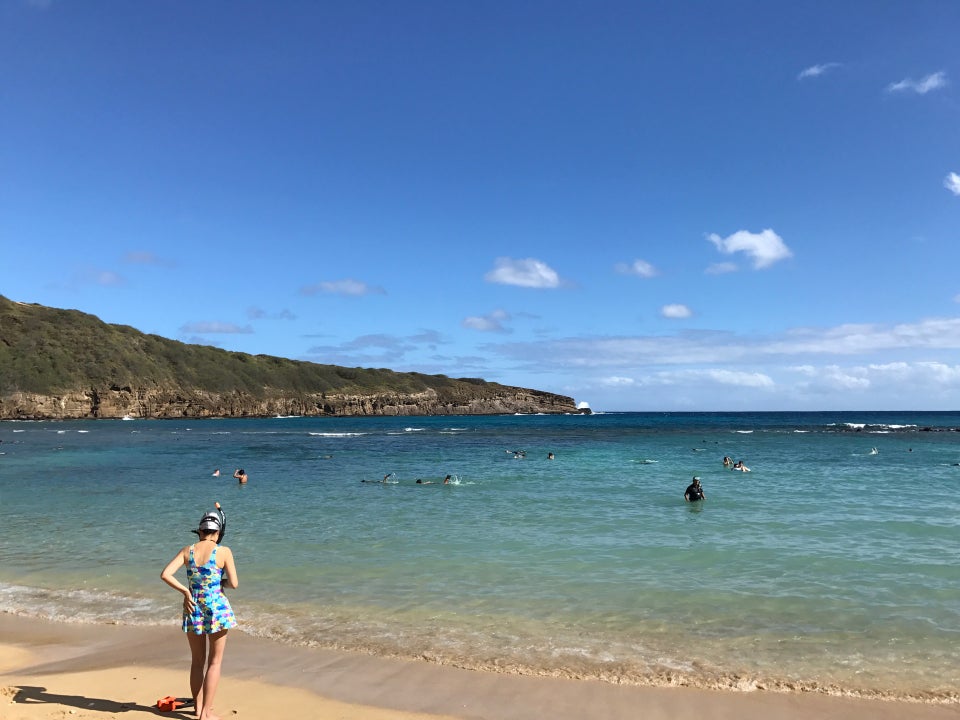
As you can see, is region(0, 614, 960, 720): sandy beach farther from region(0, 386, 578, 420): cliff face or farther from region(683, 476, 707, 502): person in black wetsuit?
region(0, 386, 578, 420): cliff face

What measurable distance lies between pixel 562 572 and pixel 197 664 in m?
7.46

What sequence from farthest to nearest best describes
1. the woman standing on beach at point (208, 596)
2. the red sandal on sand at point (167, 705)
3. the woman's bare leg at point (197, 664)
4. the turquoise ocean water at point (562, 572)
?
the turquoise ocean water at point (562, 572)
the red sandal on sand at point (167, 705)
the woman's bare leg at point (197, 664)
the woman standing on beach at point (208, 596)

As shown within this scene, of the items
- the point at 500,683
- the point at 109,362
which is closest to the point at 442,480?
the point at 500,683

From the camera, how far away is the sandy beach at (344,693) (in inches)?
264

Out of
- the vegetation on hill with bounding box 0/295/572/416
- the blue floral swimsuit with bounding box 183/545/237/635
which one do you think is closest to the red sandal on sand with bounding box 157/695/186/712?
the blue floral swimsuit with bounding box 183/545/237/635

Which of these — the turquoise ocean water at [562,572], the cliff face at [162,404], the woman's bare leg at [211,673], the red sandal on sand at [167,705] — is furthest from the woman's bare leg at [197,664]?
the cliff face at [162,404]

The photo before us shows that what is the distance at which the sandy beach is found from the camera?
671 centimetres

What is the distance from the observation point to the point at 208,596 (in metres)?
6.26

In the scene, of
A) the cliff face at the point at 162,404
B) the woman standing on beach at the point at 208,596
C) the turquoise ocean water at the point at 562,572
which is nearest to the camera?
the woman standing on beach at the point at 208,596

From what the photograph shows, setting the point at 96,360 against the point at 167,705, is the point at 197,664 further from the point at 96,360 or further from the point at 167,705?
the point at 96,360

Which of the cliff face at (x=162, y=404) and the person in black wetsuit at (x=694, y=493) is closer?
the person in black wetsuit at (x=694, y=493)

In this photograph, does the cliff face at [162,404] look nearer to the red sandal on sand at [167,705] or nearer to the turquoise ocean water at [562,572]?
the turquoise ocean water at [562,572]

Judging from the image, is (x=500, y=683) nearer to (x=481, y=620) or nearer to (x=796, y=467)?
(x=481, y=620)

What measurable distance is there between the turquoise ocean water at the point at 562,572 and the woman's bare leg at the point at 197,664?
2.44m
